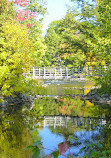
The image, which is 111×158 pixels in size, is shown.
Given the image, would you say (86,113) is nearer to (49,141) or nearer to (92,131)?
(92,131)

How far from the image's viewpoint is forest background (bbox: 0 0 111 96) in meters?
16.7

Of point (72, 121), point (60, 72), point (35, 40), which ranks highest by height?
point (35, 40)

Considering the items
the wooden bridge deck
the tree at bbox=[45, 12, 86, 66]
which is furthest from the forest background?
the wooden bridge deck

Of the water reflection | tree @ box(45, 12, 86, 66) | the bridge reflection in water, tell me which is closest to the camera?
the water reflection

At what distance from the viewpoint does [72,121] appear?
14.6 metres

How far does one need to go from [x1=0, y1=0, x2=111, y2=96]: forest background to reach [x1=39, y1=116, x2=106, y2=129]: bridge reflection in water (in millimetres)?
2970

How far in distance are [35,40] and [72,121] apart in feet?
63.6

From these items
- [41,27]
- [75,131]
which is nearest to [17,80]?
[75,131]

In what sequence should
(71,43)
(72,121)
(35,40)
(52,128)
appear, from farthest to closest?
(71,43) → (35,40) → (72,121) → (52,128)

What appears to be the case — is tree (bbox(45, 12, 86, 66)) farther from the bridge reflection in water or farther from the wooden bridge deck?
the bridge reflection in water

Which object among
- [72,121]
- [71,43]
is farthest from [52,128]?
[71,43]

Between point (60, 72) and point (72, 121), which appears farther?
point (60, 72)

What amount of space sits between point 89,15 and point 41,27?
702 cm

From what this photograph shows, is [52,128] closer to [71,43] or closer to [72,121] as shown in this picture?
[72,121]
